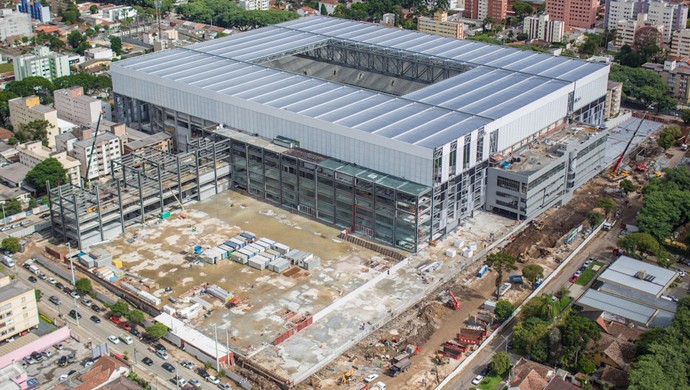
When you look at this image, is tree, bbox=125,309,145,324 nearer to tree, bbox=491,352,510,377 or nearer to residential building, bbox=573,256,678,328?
tree, bbox=491,352,510,377

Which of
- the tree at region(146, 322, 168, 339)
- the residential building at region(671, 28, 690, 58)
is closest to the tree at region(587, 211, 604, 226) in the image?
the tree at region(146, 322, 168, 339)

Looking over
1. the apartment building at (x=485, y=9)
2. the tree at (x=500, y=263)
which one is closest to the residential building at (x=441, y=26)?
the apartment building at (x=485, y=9)

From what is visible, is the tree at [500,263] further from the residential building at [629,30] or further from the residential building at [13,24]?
the residential building at [13,24]

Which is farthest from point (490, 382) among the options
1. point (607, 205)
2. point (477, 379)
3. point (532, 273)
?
point (607, 205)

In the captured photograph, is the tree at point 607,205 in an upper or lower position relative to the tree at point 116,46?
lower

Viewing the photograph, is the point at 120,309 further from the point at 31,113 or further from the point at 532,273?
the point at 31,113

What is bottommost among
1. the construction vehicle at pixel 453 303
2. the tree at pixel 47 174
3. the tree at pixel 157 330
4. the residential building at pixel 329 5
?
the construction vehicle at pixel 453 303

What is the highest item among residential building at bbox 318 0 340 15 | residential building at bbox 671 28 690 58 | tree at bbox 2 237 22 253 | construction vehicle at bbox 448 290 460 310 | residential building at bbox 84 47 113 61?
residential building at bbox 318 0 340 15
